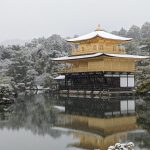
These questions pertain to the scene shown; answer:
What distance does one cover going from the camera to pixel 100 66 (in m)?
37.5

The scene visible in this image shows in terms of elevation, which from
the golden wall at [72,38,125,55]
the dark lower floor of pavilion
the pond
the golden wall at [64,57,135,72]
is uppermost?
the golden wall at [72,38,125,55]

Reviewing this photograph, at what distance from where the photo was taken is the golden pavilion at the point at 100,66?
3756cm

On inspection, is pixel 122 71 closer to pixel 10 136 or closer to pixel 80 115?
pixel 80 115

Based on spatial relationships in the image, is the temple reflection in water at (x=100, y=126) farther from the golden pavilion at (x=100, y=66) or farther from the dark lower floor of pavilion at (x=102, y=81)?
the golden pavilion at (x=100, y=66)

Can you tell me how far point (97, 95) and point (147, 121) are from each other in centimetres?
1905

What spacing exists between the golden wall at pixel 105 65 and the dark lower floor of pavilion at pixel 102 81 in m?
0.66

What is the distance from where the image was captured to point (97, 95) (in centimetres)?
3562

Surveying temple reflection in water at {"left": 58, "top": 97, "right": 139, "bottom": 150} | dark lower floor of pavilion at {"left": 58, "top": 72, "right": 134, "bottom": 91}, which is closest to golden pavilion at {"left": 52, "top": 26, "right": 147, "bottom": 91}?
dark lower floor of pavilion at {"left": 58, "top": 72, "right": 134, "bottom": 91}

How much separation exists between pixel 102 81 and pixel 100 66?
166cm

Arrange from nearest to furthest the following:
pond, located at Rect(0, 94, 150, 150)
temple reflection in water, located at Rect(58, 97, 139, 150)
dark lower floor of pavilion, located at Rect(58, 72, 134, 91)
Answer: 1. pond, located at Rect(0, 94, 150, 150)
2. temple reflection in water, located at Rect(58, 97, 139, 150)
3. dark lower floor of pavilion, located at Rect(58, 72, 134, 91)

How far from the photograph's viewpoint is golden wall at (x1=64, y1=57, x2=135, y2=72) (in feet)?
123

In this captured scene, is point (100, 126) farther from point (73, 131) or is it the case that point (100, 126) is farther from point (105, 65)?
point (105, 65)

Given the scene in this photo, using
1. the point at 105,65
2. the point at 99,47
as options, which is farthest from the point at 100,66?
the point at 99,47

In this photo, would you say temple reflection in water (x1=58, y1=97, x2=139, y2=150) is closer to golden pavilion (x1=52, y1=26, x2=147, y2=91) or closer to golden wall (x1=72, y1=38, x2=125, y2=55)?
golden pavilion (x1=52, y1=26, x2=147, y2=91)
